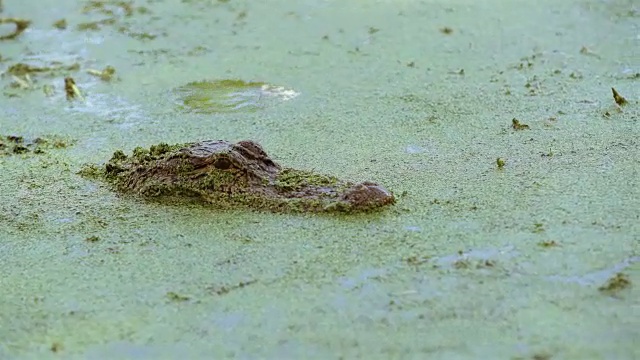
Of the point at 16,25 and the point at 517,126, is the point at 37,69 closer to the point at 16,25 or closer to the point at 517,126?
the point at 16,25

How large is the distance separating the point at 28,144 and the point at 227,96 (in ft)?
2.35

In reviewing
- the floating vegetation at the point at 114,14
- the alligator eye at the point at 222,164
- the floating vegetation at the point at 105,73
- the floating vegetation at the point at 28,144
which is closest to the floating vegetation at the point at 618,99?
the alligator eye at the point at 222,164

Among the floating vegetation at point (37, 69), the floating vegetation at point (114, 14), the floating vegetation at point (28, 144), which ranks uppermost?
the floating vegetation at point (114, 14)

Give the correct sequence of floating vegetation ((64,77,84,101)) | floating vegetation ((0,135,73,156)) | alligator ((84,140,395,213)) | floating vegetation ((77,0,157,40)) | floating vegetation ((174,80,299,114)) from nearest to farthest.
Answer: alligator ((84,140,395,213))
floating vegetation ((0,135,73,156))
floating vegetation ((174,80,299,114))
floating vegetation ((64,77,84,101))
floating vegetation ((77,0,157,40))

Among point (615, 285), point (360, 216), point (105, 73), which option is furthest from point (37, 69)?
point (615, 285)

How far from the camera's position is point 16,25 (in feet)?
13.0

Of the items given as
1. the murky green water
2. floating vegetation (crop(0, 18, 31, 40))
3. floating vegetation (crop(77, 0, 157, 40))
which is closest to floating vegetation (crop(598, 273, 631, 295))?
the murky green water

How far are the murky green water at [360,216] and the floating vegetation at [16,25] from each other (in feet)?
0.73

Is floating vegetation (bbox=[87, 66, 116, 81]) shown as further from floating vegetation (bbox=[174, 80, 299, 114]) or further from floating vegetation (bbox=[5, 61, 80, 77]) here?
floating vegetation (bbox=[174, 80, 299, 114])

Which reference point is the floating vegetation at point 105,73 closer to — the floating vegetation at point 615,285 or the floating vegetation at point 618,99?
the floating vegetation at point 618,99

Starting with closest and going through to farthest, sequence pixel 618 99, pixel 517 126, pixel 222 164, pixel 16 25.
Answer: pixel 222 164 → pixel 517 126 → pixel 618 99 → pixel 16 25

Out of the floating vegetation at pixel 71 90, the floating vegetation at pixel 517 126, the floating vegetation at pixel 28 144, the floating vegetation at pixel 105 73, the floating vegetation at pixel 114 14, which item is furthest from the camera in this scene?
the floating vegetation at pixel 114 14

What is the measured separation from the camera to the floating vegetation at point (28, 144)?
260 centimetres

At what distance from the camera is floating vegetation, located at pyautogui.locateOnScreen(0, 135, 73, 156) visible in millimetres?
2602
